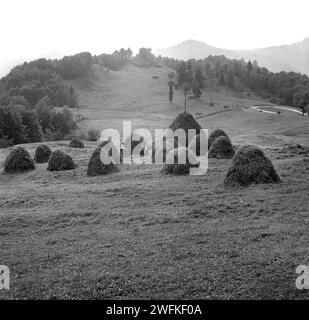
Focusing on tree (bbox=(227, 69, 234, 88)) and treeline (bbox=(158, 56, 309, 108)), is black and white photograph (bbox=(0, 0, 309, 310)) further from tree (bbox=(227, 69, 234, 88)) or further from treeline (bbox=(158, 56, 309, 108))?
tree (bbox=(227, 69, 234, 88))

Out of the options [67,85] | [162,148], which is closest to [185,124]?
[162,148]

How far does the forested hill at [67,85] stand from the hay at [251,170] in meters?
63.1

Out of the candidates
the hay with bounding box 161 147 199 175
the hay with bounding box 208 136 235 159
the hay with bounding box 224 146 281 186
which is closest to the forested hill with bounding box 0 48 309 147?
the hay with bounding box 208 136 235 159

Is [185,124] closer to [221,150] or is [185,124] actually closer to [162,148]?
[162,148]

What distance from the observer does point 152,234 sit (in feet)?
64.1

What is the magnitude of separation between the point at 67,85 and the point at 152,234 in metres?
143

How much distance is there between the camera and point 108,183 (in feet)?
110

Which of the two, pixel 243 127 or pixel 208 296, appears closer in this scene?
pixel 208 296

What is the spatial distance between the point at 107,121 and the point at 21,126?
26442 mm

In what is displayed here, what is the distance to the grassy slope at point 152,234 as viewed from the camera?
14.1 meters

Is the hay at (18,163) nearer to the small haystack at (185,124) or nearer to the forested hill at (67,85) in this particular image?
the small haystack at (185,124)

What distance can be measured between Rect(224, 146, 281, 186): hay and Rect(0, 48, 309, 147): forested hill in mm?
63114
